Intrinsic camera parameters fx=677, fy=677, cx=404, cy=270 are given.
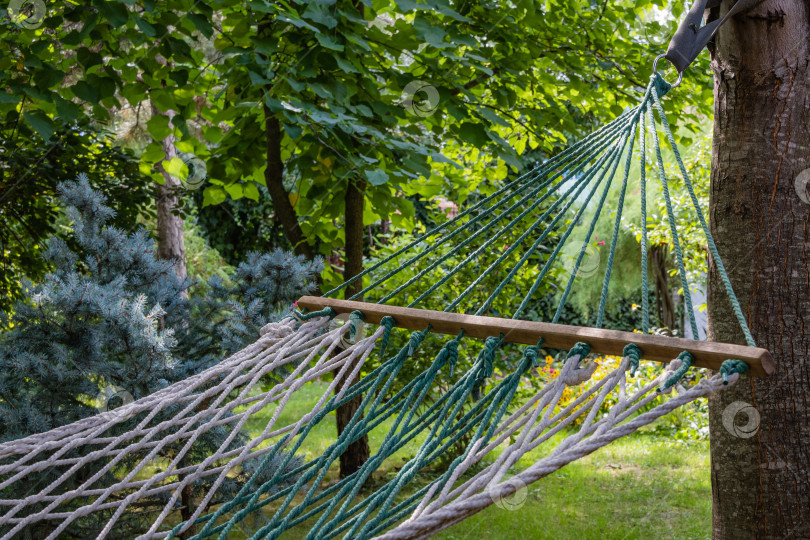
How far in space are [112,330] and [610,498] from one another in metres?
2.74

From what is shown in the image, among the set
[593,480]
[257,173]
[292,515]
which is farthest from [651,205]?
[292,515]

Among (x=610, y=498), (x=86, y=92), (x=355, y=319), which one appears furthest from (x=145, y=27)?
(x=610, y=498)

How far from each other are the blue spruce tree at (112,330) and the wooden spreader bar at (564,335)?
2.98 ft

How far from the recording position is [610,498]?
12.1 ft

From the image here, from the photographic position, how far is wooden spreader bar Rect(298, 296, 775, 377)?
104 cm

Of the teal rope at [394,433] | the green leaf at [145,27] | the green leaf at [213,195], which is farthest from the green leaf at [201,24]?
the teal rope at [394,433]

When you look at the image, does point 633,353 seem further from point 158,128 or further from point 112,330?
point 158,128

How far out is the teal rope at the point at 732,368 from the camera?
1009mm

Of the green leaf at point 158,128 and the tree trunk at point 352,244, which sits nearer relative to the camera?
the green leaf at point 158,128

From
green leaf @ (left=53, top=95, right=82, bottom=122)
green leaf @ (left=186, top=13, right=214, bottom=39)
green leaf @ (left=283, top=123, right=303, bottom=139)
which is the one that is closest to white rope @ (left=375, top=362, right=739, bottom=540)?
green leaf @ (left=283, top=123, right=303, bottom=139)

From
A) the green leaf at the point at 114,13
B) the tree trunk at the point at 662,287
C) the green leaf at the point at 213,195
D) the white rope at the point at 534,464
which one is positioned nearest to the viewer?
the white rope at the point at 534,464

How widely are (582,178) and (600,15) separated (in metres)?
1.98

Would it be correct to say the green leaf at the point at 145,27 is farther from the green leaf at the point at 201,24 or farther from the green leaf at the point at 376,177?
the green leaf at the point at 376,177

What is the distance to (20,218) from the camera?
3.71 metres
